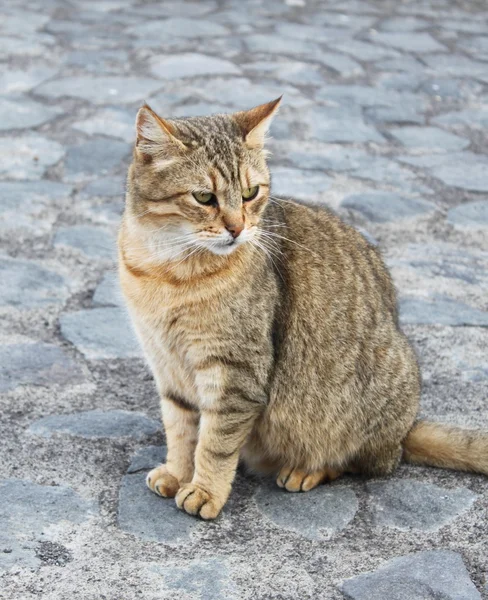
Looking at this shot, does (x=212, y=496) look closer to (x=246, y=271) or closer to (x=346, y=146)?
(x=246, y=271)

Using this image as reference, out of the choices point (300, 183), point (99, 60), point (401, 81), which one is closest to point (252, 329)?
point (300, 183)

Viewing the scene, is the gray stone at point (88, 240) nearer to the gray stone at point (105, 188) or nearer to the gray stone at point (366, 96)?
the gray stone at point (105, 188)

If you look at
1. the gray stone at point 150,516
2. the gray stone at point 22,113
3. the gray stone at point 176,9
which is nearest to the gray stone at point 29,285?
the gray stone at point 150,516

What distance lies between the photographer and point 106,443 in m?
3.50

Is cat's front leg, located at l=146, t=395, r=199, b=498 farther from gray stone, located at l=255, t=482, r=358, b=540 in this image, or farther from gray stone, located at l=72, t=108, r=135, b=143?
gray stone, located at l=72, t=108, r=135, b=143

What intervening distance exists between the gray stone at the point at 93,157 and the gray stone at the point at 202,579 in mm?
3274

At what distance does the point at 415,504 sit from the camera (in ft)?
10.6

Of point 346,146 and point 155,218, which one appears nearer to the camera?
point 155,218

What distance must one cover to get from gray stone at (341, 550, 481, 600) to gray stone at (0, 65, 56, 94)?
4935 millimetres

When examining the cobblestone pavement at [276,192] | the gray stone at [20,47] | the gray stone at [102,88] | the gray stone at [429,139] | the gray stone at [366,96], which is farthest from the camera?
the gray stone at [20,47]

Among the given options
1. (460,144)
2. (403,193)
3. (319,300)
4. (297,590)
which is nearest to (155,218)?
(319,300)

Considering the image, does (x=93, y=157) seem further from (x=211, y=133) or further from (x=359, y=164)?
(x=211, y=133)

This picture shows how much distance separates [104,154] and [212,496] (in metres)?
3.25

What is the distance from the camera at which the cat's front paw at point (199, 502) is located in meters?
3.11
